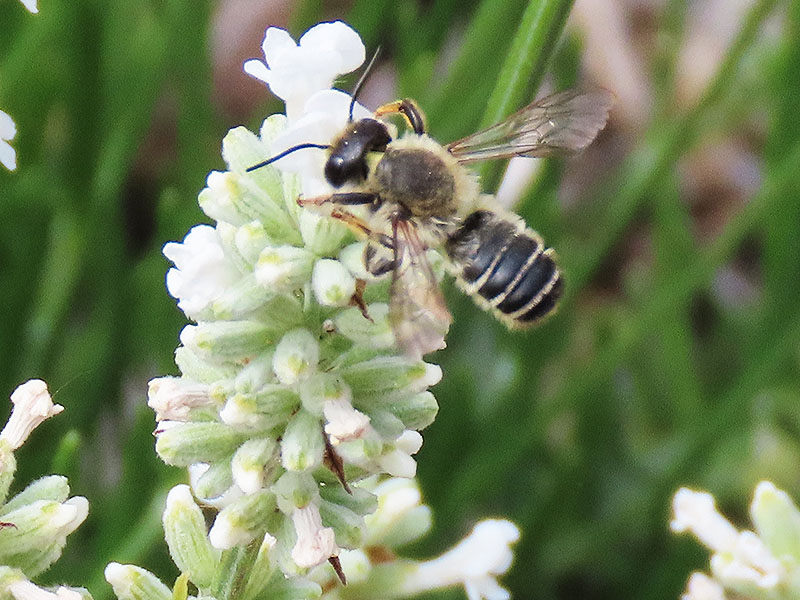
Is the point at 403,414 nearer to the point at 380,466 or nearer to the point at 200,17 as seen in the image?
the point at 380,466

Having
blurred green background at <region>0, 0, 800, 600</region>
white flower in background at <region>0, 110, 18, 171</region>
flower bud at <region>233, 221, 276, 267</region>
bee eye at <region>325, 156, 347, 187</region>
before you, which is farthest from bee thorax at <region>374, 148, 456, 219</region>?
blurred green background at <region>0, 0, 800, 600</region>

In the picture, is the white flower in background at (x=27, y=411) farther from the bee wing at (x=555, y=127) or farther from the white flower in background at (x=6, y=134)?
the bee wing at (x=555, y=127)

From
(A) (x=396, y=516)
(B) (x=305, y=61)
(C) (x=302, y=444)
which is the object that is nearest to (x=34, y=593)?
(C) (x=302, y=444)

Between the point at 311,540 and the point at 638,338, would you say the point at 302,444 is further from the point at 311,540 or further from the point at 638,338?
the point at 638,338

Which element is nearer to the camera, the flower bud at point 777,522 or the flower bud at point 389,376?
the flower bud at point 389,376

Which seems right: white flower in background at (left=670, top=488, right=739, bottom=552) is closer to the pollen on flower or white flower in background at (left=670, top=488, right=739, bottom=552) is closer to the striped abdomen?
the striped abdomen

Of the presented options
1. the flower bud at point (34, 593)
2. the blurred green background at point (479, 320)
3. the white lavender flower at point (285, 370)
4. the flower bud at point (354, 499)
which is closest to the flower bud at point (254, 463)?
the white lavender flower at point (285, 370)

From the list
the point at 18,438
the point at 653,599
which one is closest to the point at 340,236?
the point at 18,438
